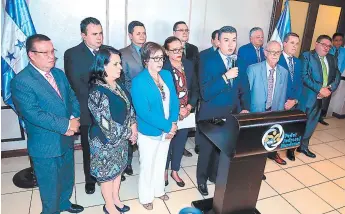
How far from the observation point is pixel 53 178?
88.7 inches

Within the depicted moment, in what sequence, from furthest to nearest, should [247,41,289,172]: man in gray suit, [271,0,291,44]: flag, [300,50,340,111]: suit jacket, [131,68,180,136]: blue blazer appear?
1. [271,0,291,44]: flag
2. [300,50,340,111]: suit jacket
3. [247,41,289,172]: man in gray suit
4. [131,68,180,136]: blue blazer

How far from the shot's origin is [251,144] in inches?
76.9

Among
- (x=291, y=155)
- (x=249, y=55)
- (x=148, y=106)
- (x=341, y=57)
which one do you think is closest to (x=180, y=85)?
(x=148, y=106)

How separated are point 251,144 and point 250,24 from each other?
323 centimetres

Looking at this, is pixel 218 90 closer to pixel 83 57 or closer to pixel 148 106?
pixel 148 106

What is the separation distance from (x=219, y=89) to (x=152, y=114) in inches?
30.5

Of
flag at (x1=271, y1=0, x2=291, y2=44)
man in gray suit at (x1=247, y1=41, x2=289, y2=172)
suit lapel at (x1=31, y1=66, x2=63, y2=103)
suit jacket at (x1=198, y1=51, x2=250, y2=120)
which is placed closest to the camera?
suit lapel at (x1=31, y1=66, x2=63, y2=103)

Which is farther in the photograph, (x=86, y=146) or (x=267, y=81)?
(x=267, y=81)

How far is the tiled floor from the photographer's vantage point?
110 inches

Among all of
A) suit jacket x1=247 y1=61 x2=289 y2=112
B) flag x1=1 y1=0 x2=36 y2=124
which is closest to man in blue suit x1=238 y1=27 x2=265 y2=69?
suit jacket x1=247 y1=61 x2=289 y2=112

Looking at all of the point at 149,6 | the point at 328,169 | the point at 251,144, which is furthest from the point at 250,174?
the point at 149,6

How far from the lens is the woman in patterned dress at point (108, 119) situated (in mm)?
2113

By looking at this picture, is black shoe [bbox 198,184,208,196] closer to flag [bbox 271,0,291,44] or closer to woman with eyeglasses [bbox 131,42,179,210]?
woman with eyeglasses [bbox 131,42,179,210]

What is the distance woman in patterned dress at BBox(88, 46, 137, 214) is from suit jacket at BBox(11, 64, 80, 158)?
9.9 inches
